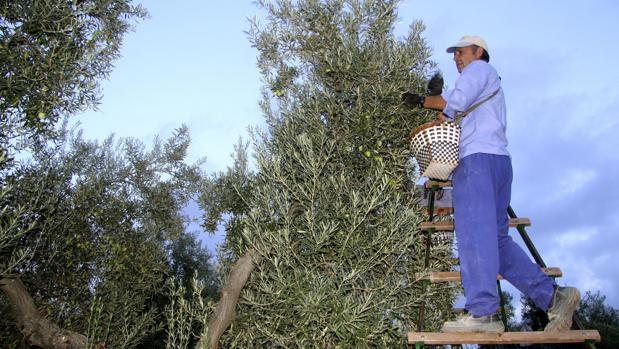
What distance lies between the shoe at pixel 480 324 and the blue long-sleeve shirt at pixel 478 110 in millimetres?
1500

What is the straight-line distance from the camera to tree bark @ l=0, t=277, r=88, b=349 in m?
8.11

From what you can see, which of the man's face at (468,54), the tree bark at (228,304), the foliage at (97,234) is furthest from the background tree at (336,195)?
the foliage at (97,234)

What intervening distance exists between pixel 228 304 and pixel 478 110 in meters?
3.99

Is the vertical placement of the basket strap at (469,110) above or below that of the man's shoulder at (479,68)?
below

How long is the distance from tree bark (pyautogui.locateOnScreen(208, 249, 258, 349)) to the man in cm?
298

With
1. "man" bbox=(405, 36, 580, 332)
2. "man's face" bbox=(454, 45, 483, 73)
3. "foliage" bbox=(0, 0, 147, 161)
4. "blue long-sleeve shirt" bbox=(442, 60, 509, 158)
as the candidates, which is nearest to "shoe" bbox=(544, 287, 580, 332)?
"man" bbox=(405, 36, 580, 332)

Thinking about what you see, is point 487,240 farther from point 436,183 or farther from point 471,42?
point 471,42

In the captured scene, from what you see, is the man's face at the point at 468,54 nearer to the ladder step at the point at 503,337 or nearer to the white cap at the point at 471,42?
the white cap at the point at 471,42

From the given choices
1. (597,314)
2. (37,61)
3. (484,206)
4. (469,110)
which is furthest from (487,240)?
(597,314)

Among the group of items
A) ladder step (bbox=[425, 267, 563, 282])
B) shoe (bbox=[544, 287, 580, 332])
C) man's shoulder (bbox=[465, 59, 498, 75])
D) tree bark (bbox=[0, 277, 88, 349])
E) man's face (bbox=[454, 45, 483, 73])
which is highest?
man's face (bbox=[454, 45, 483, 73])

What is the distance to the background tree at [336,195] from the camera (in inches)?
220

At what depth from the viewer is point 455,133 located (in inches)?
195

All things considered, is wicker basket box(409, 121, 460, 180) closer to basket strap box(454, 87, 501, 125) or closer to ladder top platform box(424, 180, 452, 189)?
basket strap box(454, 87, 501, 125)

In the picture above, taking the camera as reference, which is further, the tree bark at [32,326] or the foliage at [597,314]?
the foliage at [597,314]
